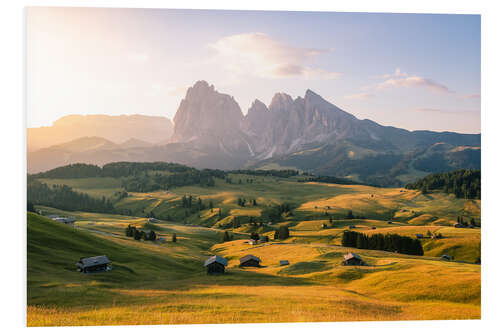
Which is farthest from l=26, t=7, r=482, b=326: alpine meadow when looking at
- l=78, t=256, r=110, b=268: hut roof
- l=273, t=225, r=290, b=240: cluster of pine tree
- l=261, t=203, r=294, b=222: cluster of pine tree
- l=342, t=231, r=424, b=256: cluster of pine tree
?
l=261, t=203, r=294, b=222: cluster of pine tree

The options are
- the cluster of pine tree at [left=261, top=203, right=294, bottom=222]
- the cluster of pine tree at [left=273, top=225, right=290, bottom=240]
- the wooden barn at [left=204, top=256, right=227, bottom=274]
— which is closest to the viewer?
the wooden barn at [left=204, top=256, right=227, bottom=274]

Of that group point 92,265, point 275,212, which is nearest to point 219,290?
point 92,265

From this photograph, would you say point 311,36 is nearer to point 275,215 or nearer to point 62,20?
point 62,20

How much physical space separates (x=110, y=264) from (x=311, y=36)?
147 ft

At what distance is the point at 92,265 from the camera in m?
45.0

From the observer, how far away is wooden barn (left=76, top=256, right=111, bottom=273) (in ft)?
145

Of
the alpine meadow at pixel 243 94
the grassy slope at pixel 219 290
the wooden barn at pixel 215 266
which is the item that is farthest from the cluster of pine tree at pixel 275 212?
the wooden barn at pixel 215 266

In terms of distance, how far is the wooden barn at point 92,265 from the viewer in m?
44.1

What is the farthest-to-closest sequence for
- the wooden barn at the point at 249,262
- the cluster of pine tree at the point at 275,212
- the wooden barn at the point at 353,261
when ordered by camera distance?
1. the cluster of pine tree at the point at 275,212
2. the wooden barn at the point at 249,262
3. the wooden barn at the point at 353,261

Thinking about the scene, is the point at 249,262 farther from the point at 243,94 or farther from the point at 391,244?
the point at 391,244

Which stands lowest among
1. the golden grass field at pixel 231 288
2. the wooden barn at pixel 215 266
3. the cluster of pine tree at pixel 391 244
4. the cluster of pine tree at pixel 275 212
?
the cluster of pine tree at pixel 275 212

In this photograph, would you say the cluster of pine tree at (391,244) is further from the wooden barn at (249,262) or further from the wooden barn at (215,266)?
the wooden barn at (215,266)

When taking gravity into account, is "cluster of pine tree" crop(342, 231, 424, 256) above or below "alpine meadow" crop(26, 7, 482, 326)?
below

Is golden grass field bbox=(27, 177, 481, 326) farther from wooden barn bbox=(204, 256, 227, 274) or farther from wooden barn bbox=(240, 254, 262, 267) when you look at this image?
wooden barn bbox=(240, 254, 262, 267)
